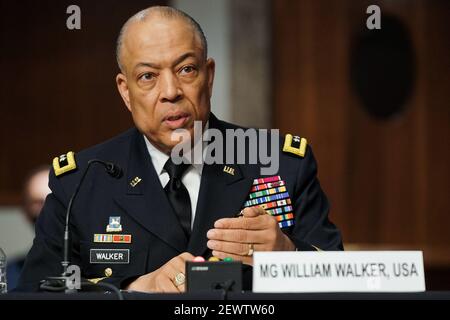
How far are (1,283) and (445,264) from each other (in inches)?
136

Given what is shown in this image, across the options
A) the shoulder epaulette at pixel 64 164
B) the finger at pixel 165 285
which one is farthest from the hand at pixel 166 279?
the shoulder epaulette at pixel 64 164

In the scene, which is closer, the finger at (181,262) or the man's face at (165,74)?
the finger at (181,262)

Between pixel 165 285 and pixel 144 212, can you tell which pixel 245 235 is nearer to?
pixel 165 285

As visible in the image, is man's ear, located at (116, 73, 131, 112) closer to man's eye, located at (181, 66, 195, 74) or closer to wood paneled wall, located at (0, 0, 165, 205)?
man's eye, located at (181, 66, 195, 74)

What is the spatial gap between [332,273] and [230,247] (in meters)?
0.60

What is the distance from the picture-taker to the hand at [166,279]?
2.74 metres

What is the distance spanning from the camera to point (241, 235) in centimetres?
281

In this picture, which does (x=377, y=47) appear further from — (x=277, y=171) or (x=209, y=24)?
(x=277, y=171)

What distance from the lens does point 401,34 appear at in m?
5.89

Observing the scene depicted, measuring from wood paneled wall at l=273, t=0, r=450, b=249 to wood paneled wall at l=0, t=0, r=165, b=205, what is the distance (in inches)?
43.3

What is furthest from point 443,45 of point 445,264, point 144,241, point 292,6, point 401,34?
point 144,241

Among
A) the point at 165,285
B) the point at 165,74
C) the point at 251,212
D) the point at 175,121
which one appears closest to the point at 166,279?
the point at 165,285

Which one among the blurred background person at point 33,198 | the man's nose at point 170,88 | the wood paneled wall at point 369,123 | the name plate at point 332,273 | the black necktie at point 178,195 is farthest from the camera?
the wood paneled wall at point 369,123

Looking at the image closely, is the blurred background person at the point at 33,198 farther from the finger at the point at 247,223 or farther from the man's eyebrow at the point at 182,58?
the finger at the point at 247,223
